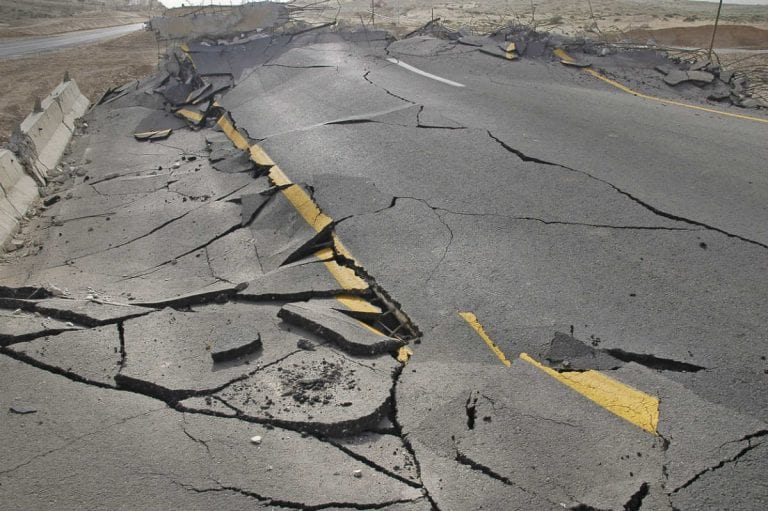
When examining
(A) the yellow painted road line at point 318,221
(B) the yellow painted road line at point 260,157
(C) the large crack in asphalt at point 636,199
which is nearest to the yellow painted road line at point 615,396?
(A) the yellow painted road line at point 318,221

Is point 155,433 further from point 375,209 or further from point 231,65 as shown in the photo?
point 231,65

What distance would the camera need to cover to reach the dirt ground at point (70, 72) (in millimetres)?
13398

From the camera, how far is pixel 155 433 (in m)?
3.29

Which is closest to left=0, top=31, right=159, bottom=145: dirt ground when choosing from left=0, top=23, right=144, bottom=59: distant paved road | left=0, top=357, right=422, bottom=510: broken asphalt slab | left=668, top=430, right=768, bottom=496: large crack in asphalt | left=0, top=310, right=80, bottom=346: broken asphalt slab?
left=0, top=23, right=144, bottom=59: distant paved road

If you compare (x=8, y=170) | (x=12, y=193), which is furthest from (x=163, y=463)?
(x=8, y=170)

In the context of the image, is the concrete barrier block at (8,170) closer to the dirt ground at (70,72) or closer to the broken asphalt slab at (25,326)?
the dirt ground at (70,72)

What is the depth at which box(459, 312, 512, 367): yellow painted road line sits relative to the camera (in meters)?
3.77

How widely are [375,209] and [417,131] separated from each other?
2233 millimetres

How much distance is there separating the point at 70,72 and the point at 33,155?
10418mm

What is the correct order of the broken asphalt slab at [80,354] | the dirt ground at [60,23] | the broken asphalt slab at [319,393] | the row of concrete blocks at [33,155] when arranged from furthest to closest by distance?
the dirt ground at [60,23] < the row of concrete blocks at [33,155] < the broken asphalt slab at [80,354] < the broken asphalt slab at [319,393]

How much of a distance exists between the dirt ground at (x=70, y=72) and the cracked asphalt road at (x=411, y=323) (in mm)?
6823

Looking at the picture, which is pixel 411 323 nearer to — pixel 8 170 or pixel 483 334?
pixel 483 334

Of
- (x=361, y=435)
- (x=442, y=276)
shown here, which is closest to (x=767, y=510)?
(x=361, y=435)

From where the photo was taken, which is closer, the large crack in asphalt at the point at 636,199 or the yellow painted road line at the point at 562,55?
the large crack in asphalt at the point at 636,199
